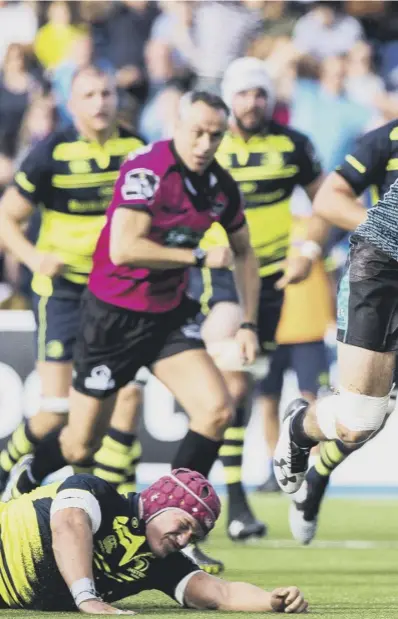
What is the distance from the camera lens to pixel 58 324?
9688 millimetres

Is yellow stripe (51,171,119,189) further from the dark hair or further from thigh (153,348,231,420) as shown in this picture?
thigh (153,348,231,420)

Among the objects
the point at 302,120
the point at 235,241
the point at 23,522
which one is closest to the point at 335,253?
the point at 302,120

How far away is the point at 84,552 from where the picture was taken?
18.8ft

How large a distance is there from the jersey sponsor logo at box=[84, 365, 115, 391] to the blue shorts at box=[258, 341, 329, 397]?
4298 millimetres

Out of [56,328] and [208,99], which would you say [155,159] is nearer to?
[208,99]

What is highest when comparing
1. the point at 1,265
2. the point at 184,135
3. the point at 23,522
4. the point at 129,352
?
the point at 184,135

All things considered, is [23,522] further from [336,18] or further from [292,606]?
[336,18]

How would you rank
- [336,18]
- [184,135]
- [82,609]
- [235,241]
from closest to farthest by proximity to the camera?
[82,609] → [184,135] → [235,241] → [336,18]

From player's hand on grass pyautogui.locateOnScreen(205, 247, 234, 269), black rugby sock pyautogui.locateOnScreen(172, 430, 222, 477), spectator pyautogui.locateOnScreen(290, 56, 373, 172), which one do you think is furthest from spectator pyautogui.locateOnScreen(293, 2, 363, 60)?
black rugby sock pyautogui.locateOnScreen(172, 430, 222, 477)

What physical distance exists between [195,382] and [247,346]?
1.33 ft

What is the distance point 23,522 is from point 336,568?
2.82m

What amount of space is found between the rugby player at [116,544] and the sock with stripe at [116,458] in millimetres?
3338

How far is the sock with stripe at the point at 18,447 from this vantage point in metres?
9.37

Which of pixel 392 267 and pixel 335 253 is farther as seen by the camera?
pixel 335 253
